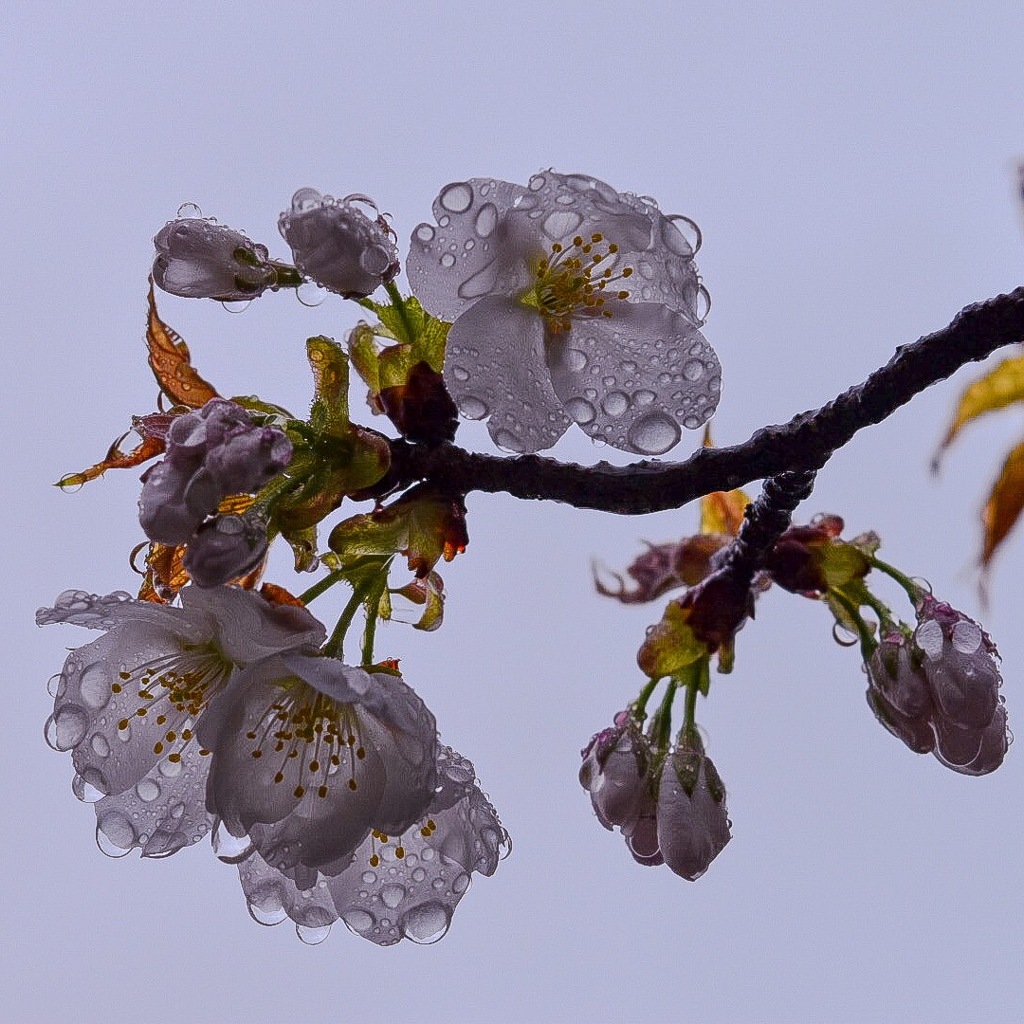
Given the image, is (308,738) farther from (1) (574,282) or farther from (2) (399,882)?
(1) (574,282)

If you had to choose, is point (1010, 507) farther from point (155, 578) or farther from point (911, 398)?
point (155, 578)

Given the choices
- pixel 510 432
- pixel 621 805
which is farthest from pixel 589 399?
pixel 621 805

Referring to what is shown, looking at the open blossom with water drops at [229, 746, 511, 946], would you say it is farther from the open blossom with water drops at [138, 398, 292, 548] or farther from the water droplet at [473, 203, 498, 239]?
the water droplet at [473, 203, 498, 239]

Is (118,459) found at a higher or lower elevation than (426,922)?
higher

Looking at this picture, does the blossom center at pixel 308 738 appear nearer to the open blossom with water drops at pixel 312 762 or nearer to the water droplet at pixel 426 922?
the open blossom with water drops at pixel 312 762

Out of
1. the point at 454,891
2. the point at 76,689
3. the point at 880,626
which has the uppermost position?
the point at 880,626

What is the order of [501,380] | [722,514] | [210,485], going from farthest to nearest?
[722,514] < [501,380] < [210,485]

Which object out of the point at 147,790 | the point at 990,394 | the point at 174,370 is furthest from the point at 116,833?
the point at 990,394

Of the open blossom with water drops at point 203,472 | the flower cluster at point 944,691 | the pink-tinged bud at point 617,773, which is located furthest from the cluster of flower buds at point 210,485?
the flower cluster at point 944,691
